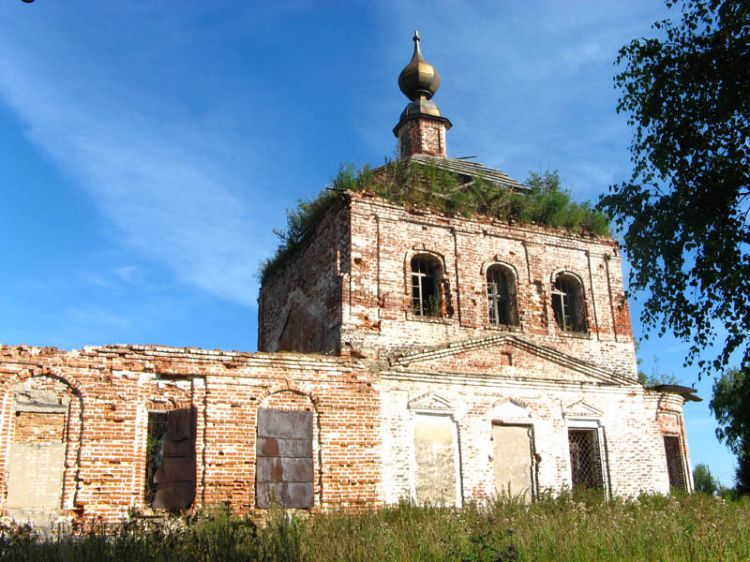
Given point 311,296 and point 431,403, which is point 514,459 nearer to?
point 431,403

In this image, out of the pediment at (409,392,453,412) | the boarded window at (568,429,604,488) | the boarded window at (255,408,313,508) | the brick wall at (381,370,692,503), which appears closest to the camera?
the boarded window at (255,408,313,508)

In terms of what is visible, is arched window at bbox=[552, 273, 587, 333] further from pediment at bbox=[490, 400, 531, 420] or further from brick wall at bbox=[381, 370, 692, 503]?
pediment at bbox=[490, 400, 531, 420]

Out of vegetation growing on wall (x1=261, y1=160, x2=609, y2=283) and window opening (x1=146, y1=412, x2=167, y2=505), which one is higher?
vegetation growing on wall (x1=261, y1=160, x2=609, y2=283)

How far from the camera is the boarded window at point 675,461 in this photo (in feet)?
56.7

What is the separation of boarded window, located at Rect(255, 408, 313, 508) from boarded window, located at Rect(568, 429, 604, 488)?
19.9 ft

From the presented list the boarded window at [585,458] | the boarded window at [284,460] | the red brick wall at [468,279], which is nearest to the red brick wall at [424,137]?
the red brick wall at [468,279]

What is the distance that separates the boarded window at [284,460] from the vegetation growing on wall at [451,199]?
533cm

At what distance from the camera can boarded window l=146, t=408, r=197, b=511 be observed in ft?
40.8

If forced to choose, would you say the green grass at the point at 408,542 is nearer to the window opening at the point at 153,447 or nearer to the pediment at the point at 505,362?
the window opening at the point at 153,447

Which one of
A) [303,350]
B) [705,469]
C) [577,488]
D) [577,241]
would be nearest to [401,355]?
[303,350]

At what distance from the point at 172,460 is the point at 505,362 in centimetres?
717

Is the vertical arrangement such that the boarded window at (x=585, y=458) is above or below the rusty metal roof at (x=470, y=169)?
below

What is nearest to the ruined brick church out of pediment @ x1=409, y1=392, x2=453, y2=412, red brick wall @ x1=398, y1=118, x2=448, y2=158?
pediment @ x1=409, y1=392, x2=453, y2=412

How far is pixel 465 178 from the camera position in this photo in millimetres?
18938
